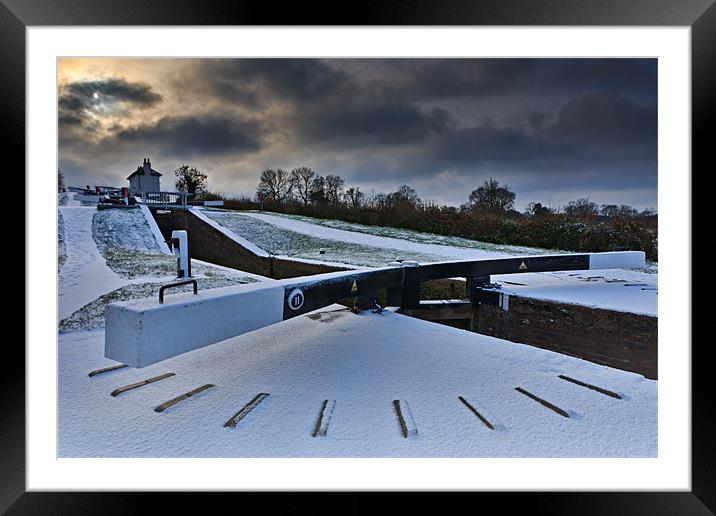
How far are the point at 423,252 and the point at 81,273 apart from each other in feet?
21.0

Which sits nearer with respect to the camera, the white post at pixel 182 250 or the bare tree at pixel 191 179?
the white post at pixel 182 250

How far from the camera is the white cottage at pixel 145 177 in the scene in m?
17.8

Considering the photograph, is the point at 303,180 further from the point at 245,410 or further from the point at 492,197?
the point at 245,410

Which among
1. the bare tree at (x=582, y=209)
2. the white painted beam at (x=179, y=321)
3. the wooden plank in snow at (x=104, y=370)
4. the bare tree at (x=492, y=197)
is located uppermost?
the bare tree at (x=492, y=197)

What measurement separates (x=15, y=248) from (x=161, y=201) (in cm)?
1302

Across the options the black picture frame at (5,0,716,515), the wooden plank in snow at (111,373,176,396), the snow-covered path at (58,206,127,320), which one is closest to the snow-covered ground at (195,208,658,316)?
the black picture frame at (5,0,716,515)

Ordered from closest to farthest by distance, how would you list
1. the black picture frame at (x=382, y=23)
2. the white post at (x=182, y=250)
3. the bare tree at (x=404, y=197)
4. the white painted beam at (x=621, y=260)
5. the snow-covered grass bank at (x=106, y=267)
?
the black picture frame at (x=382, y=23)
the white post at (x=182, y=250)
the snow-covered grass bank at (x=106, y=267)
the white painted beam at (x=621, y=260)
the bare tree at (x=404, y=197)

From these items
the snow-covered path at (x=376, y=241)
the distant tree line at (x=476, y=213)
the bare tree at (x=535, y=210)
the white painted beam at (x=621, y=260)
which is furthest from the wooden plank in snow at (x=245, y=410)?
the bare tree at (x=535, y=210)

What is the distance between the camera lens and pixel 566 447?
166cm

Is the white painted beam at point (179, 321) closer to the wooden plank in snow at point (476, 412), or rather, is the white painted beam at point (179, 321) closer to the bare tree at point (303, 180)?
the wooden plank in snow at point (476, 412)

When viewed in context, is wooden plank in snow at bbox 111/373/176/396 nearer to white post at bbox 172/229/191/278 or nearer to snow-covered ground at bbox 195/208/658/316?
white post at bbox 172/229/191/278

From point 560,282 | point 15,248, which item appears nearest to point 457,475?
point 15,248

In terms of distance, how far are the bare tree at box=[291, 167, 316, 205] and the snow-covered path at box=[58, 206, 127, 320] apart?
275 inches

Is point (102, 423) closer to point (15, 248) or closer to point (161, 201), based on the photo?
point (15, 248)
